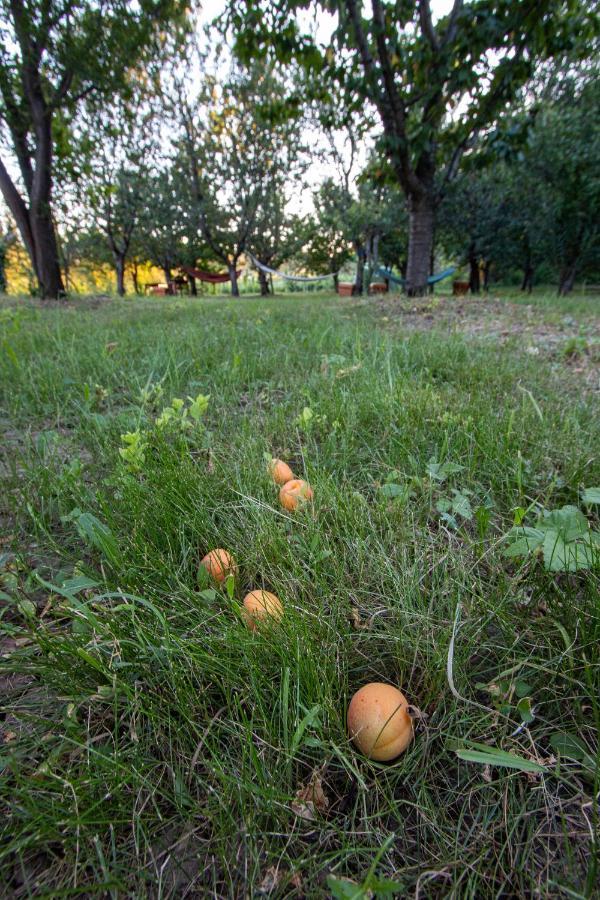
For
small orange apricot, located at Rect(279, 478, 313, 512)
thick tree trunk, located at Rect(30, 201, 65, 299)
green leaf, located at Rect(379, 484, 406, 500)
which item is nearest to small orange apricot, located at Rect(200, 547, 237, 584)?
small orange apricot, located at Rect(279, 478, 313, 512)

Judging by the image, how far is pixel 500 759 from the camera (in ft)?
1.99

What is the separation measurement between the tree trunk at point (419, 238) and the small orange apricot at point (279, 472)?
6511mm

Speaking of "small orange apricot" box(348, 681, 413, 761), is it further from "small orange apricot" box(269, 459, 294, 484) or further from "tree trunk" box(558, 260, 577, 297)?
"tree trunk" box(558, 260, 577, 297)

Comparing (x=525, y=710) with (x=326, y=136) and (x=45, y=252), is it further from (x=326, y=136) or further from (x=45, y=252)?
(x=326, y=136)

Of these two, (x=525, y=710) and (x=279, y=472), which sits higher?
(x=279, y=472)

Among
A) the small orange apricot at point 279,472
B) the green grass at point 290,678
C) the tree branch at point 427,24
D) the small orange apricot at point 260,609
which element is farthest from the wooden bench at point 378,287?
the small orange apricot at point 260,609

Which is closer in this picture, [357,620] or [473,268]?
[357,620]

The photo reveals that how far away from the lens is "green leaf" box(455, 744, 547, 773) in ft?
1.94

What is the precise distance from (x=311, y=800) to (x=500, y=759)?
0.29m

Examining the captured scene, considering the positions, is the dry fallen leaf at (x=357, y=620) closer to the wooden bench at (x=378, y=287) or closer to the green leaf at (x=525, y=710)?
the green leaf at (x=525, y=710)

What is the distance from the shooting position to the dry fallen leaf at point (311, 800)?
602 mm

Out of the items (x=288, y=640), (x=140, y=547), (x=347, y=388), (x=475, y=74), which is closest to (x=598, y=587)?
(x=288, y=640)

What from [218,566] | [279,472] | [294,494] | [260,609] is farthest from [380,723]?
[279,472]

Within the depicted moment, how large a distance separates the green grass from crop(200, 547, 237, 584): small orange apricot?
6cm
